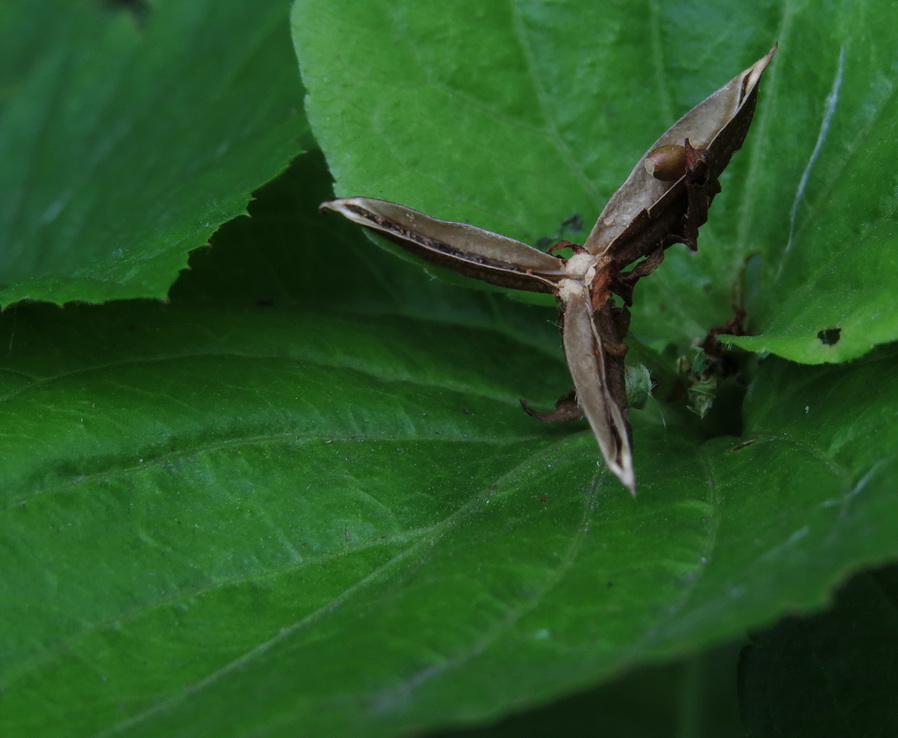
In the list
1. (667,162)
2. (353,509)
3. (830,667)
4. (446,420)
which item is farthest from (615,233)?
(830,667)

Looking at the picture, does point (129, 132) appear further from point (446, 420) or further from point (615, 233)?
point (615, 233)

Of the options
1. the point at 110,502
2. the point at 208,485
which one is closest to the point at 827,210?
the point at 208,485

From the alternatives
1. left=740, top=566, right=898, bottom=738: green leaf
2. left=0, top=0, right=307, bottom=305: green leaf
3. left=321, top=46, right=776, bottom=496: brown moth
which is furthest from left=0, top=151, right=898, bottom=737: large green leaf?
left=740, top=566, right=898, bottom=738: green leaf

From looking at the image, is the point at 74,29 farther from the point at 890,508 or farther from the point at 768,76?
the point at 890,508

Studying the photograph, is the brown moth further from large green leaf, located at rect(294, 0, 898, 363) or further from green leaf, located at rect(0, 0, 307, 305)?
green leaf, located at rect(0, 0, 307, 305)

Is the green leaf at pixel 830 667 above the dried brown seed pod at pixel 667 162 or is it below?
below

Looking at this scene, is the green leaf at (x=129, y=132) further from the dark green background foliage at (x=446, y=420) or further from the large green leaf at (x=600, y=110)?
the large green leaf at (x=600, y=110)

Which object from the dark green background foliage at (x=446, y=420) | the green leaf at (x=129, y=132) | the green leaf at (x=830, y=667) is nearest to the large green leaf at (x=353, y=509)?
the dark green background foliage at (x=446, y=420)
